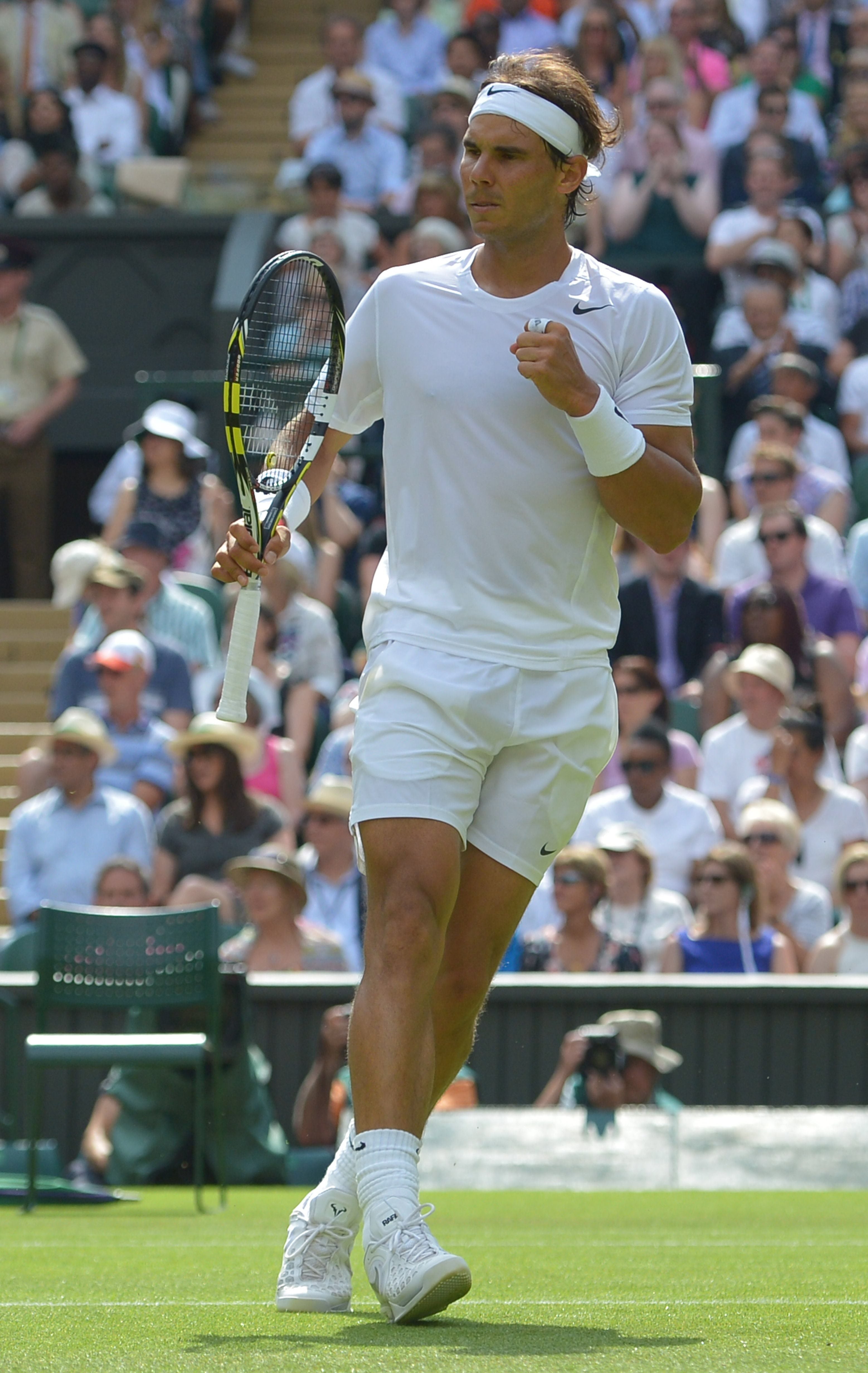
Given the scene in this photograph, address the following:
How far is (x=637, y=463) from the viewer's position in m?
4.17

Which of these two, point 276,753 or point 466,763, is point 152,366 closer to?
point 276,753

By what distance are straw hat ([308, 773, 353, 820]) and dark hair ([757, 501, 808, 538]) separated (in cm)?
262

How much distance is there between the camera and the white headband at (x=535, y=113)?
14.1 feet

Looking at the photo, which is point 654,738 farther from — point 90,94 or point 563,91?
point 90,94

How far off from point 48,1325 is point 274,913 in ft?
19.9

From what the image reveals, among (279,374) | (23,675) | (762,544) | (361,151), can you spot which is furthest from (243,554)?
(361,151)

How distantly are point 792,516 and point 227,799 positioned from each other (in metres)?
3.13

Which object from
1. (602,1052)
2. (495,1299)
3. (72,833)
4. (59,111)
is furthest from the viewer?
(59,111)

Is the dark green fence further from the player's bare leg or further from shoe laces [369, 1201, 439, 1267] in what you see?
shoe laces [369, 1201, 439, 1267]

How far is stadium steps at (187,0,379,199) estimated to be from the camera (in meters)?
18.8

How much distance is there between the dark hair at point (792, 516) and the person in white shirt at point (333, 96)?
590cm

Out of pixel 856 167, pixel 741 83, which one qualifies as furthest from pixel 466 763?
pixel 741 83

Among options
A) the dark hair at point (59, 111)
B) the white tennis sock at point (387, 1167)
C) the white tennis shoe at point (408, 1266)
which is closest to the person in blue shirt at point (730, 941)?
the white tennis sock at point (387, 1167)

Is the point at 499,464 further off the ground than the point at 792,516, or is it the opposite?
the point at 792,516
